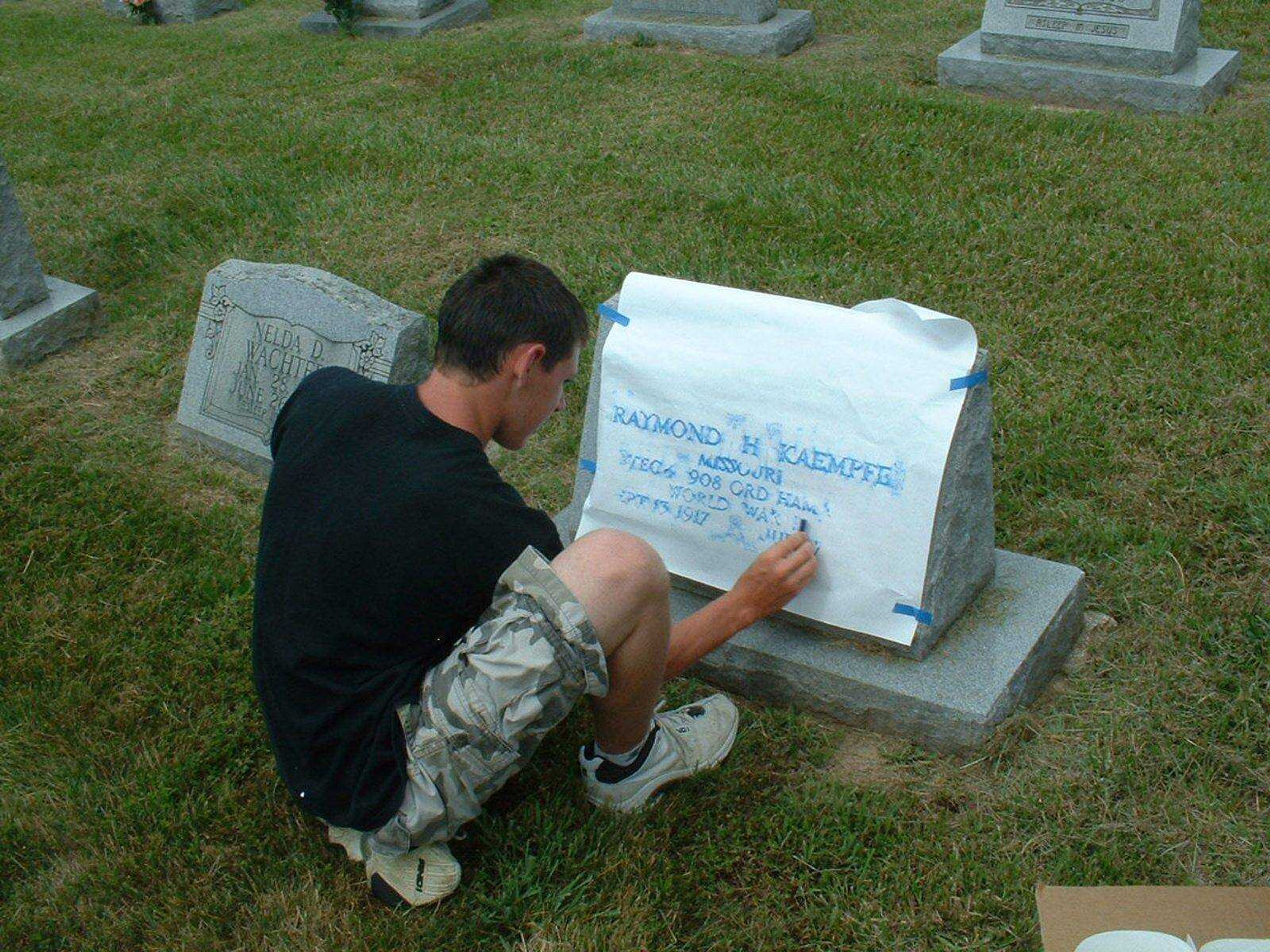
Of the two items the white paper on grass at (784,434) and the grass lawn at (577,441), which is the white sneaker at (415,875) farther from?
the white paper on grass at (784,434)

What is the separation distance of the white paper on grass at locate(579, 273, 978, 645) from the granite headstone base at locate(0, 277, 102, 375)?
3.05 m

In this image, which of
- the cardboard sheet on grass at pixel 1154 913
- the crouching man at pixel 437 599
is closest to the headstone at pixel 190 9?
the crouching man at pixel 437 599

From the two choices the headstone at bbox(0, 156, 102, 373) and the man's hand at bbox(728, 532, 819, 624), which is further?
Answer: the headstone at bbox(0, 156, 102, 373)

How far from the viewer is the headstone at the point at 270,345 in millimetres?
3766

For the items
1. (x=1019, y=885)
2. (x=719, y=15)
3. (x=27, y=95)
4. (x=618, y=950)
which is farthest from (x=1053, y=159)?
(x=27, y=95)

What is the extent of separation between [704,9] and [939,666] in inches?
235

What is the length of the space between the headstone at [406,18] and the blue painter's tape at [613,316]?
636cm

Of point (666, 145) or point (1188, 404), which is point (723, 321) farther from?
point (666, 145)

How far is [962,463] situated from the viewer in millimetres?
2555

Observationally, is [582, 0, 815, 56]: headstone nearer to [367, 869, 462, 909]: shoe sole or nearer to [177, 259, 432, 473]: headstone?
[177, 259, 432, 473]: headstone

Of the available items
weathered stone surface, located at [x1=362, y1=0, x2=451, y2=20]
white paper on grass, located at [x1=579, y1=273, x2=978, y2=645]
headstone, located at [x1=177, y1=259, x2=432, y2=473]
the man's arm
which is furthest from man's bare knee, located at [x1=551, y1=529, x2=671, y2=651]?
weathered stone surface, located at [x1=362, y1=0, x2=451, y2=20]

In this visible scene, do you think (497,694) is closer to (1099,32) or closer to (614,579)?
(614,579)

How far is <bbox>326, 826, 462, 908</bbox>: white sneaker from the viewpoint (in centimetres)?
242

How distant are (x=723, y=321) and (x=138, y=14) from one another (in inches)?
365
